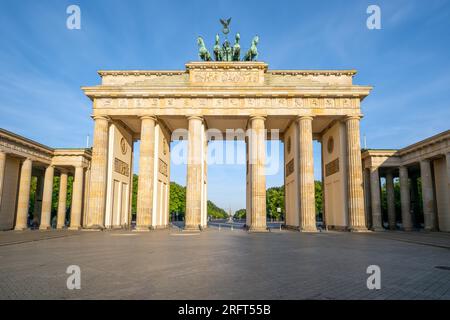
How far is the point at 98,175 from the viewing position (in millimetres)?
33688

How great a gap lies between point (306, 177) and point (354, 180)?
484 cm

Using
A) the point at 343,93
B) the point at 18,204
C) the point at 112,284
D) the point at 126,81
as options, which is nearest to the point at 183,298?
the point at 112,284

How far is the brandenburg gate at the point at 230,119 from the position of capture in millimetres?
33156

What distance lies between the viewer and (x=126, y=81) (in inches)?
1452

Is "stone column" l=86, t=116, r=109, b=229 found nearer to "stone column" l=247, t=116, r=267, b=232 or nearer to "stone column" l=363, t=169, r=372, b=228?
"stone column" l=247, t=116, r=267, b=232

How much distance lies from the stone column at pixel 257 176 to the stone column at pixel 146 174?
10.6 meters

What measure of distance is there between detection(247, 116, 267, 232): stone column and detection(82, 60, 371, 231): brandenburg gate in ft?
0.33

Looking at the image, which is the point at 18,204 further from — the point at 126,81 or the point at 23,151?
the point at 126,81

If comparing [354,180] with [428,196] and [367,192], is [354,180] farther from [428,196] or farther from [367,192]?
[367,192]

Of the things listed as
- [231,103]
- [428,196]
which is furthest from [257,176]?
[428,196]

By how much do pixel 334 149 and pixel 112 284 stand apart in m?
34.2

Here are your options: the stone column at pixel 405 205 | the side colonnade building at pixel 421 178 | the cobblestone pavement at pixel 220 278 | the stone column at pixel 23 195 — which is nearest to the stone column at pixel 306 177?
the side colonnade building at pixel 421 178

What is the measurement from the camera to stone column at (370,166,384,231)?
36.5m

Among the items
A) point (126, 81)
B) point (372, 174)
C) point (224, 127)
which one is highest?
point (126, 81)
